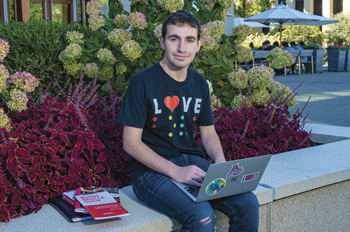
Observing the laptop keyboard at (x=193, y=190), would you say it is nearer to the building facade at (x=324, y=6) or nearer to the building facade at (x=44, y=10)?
the building facade at (x=44, y=10)

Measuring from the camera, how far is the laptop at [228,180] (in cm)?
249

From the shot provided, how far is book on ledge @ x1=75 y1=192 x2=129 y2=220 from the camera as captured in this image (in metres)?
2.49

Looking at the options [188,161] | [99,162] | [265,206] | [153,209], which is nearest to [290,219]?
[265,206]

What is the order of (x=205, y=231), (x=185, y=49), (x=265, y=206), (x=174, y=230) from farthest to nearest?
1. (x=265, y=206)
2. (x=185, y=49)
3. (x=174, y=230)
4. (x=205, y=231)

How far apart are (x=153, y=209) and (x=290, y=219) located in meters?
1.13

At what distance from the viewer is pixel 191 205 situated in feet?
8.43

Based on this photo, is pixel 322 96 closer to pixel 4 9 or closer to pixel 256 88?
pixel 256 88

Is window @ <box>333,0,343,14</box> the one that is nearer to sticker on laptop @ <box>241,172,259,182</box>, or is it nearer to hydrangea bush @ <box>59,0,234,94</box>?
hydrangea bush @ <box>59,0,234,94</box>

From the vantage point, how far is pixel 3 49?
331 centimetres

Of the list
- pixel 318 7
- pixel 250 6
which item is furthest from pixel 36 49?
pixel 318 7

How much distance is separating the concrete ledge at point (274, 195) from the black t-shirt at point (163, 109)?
1.36 ft

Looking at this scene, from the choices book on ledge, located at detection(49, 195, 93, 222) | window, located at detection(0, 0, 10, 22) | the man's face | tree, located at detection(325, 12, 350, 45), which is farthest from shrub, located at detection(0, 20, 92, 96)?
tree, located at detection(325, 12, 350, 45)

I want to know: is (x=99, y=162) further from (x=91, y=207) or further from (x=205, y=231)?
(x=205, y=231)

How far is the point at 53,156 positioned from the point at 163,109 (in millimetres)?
778
